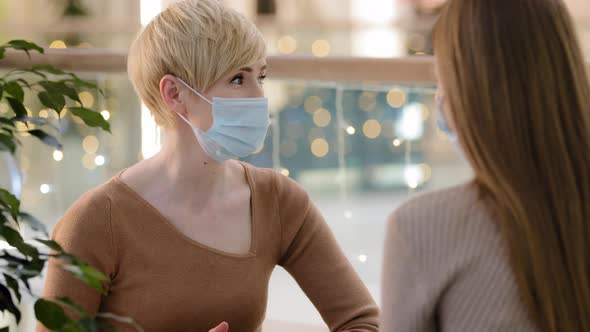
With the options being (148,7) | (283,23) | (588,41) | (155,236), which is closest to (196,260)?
(155,236)

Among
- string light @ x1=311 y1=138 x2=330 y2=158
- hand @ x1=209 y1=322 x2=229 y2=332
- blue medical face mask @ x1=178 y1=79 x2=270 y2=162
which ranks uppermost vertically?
blue medical face mask @ x1=178 y1=79 x2=270 y2=162

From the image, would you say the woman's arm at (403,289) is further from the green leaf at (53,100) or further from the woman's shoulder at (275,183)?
the woman's shoulder at (275,183)

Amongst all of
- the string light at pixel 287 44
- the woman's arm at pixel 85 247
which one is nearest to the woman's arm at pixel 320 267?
the woman's arm at pixel 85 247

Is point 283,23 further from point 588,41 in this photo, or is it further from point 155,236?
point 155,236

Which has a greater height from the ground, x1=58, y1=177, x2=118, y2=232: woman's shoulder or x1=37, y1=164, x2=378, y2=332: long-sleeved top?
x1=58, y1=177, x2=118, y2=232: woman's shoulder

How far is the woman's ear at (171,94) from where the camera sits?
160cm

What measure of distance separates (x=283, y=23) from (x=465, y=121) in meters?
3.01

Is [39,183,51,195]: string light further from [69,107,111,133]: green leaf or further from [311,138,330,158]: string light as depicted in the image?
[69,107,111,133]: green leaf

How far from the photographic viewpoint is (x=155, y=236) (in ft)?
5.11

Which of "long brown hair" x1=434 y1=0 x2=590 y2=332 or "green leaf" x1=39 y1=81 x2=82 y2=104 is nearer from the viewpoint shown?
→ "long brown hair" x1=434 y1=0 x2=590 y2=332

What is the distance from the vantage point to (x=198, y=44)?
156 centimetres

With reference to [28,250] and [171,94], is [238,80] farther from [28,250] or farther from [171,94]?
[28,250]

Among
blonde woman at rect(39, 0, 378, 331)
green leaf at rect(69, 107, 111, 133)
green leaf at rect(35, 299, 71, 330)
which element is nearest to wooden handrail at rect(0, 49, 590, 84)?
blonde woman at rect(39, 0, 378, 331)

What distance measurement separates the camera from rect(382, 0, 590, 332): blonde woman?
1.00 meters
